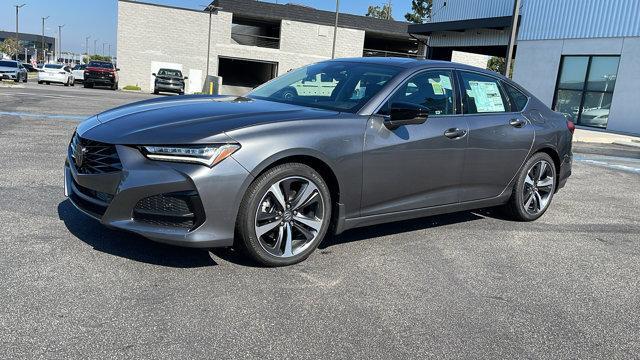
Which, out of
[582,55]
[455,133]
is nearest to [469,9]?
[582,55]

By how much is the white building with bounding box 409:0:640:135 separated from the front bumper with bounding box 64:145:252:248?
2026cm

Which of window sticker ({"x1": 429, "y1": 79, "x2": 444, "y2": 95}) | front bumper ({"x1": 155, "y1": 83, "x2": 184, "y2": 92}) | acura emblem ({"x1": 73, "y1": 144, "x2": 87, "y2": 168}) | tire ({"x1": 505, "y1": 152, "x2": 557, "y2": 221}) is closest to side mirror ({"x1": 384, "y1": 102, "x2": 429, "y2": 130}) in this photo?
window sticker ({"x1": 429, "y1": 79, "x2": 444, "y2": 95})

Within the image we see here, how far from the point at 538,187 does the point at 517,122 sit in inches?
35.1

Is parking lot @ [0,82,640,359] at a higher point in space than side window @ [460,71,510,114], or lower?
lower

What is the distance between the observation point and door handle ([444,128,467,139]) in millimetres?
4816

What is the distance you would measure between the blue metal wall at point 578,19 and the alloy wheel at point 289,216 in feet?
65.2

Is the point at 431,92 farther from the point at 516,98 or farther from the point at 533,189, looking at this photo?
the point at 533,189

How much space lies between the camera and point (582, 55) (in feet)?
71.4

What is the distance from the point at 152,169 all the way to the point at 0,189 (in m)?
2.83

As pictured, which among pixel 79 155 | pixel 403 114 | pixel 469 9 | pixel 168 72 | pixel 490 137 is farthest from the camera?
pixel 168 72

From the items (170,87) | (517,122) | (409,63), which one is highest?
(409,63)

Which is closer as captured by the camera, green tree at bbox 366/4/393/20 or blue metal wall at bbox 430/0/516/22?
blue metal wall at bbox 430/0/516/22

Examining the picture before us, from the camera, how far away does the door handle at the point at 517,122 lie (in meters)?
5.49

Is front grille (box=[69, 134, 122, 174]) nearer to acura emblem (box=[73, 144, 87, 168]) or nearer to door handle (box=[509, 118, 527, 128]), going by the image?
acura emblem (box=[73, 144, 87, 168])
